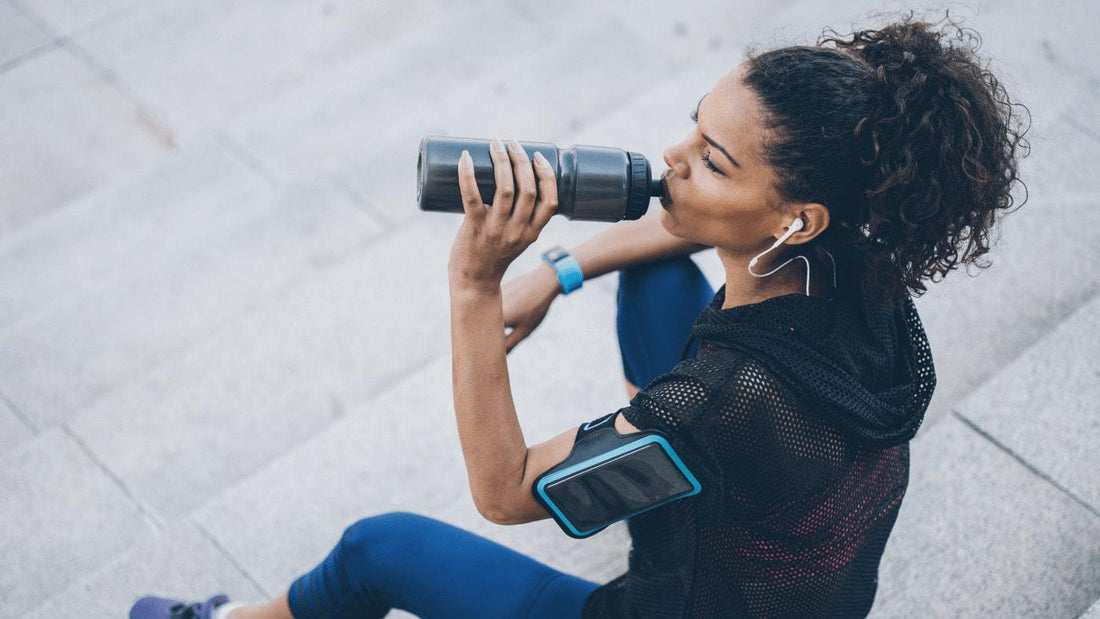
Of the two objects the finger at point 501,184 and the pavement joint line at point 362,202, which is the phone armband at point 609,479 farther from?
the pavement joint line at point 362,202

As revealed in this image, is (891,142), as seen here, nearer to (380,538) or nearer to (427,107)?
(380,538)

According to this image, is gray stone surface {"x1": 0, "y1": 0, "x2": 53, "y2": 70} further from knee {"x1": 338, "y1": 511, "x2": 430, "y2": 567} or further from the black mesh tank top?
the black mesh tank top

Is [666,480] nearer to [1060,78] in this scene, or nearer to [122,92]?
[1060,78]

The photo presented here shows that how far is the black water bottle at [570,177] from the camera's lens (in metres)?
1.72

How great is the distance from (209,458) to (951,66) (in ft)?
7.98

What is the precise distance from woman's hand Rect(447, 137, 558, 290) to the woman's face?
255mm

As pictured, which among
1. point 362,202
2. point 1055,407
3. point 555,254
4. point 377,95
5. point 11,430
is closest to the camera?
point 555,254

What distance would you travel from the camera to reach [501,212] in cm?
168

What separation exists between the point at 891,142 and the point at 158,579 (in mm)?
2076

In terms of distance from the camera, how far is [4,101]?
5.16 metres

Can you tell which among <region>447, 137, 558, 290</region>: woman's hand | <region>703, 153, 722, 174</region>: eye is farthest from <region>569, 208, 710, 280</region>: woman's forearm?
<region>447, 137, 558, 290</region>: woman's hand

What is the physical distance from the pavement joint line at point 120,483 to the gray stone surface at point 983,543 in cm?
203

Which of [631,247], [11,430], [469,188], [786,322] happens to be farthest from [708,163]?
[11,430]

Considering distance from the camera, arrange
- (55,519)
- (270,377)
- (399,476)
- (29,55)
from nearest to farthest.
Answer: (399,476), (55,519), (270,377), (29,55)
